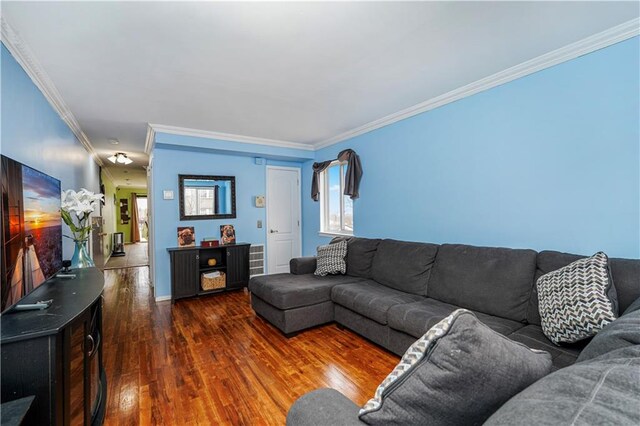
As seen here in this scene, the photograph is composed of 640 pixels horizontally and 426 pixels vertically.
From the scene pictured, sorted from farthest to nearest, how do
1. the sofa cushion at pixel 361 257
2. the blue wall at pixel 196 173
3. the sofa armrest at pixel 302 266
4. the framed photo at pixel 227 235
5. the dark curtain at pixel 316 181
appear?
the dark curtain at pixel 316 181 → the framed photo at pixel 227 235 → the blue wall at pixel 196 173 → the sofa armrest at pixel 302 266 → the sofa cushion at pixel 361 257

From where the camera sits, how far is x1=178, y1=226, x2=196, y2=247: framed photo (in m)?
4.46

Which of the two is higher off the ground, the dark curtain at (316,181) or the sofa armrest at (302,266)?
the dark curtain at (316,181)

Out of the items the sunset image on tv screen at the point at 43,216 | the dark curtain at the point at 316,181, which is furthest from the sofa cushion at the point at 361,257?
the sunset image on tv screen at the point at 43,216

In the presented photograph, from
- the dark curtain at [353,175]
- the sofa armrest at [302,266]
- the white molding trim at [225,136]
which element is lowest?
the sofa armrest at [302,266]

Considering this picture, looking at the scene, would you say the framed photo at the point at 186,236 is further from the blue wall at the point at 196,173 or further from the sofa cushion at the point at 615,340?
the sofa cushion at the point at 615,340

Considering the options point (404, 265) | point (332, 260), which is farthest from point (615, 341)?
point (332, 260)

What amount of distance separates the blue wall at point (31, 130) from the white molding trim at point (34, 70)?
0.17ft

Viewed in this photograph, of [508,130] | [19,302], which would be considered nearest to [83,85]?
[19,302]

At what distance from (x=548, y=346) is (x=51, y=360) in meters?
2.51

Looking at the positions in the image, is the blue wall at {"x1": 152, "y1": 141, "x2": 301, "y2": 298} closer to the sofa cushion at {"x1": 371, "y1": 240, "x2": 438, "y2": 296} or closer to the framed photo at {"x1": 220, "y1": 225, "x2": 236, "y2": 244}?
the framed photo at {"x1": 220, "y1": 225, "x2": 236, "y2": 244}

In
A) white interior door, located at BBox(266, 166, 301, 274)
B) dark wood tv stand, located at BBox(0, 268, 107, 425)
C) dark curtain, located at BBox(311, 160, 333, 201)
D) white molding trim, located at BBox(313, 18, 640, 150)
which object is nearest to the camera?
dark wood tv stand, located at BBox(0, 268, 107, 425)

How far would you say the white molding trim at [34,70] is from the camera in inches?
72.2

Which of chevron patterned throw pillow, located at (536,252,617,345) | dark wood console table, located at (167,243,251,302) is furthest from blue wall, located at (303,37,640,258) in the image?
dark wood console table, located at (167,243,251,302)

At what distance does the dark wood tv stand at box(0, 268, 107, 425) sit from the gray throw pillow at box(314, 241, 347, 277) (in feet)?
7.97
